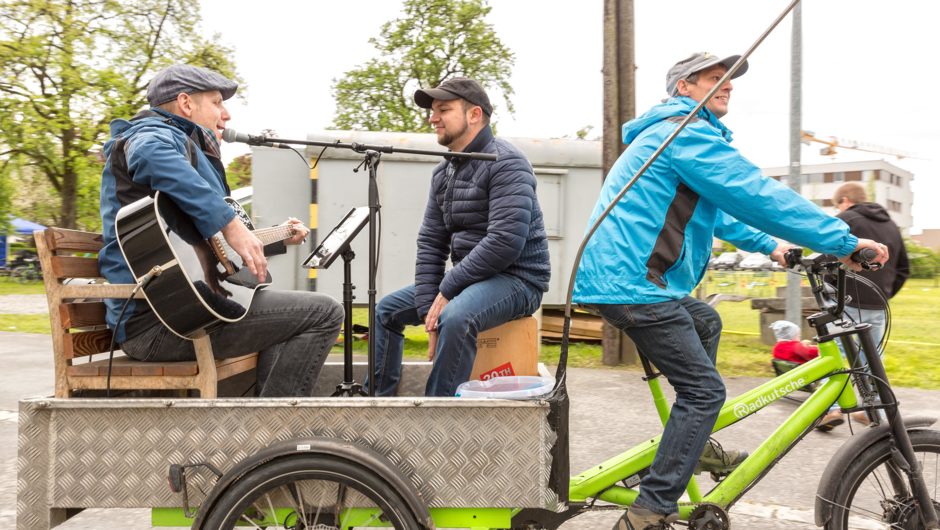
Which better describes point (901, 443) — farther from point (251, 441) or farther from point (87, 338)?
point (87, 338)

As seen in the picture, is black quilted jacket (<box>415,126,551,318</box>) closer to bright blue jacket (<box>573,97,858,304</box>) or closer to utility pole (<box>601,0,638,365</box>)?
bright blue jacket (<box>573,97,858,304</box>)

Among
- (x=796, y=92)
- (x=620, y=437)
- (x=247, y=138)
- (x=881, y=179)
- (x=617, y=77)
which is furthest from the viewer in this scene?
(x=881, y=179)

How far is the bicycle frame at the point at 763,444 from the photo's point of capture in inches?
104

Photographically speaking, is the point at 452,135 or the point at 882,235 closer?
the point at 452,135

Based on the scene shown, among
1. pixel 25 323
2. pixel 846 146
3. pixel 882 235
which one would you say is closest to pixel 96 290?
pixel 882 235

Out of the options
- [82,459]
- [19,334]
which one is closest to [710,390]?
[82,459]

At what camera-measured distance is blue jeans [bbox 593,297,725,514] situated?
2.54 m

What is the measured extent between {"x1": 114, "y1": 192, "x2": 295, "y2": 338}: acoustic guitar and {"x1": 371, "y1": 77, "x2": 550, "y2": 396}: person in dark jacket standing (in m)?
0.65

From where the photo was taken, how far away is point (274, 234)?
111 inches

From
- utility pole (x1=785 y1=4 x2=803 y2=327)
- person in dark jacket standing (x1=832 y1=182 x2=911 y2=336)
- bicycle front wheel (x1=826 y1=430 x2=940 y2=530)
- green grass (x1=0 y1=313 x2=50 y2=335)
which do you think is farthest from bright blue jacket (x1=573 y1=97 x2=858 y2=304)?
green grass (x1=0 y1=313 x2=50 y2=335)

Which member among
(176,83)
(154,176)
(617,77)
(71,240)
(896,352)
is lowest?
(896,352)

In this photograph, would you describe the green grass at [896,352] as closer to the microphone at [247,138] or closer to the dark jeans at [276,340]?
the dark jeans at [276,340]

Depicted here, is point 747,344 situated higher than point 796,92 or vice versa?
point 796,92

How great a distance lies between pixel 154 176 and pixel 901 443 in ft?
8.52
